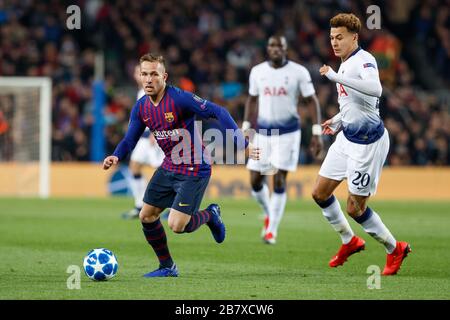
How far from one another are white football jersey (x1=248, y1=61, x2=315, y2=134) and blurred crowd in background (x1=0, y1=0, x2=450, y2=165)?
29.7 ft

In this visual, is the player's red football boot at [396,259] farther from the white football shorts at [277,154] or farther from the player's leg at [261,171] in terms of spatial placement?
the white football shorts at [277,154]

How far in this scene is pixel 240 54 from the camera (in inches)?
966

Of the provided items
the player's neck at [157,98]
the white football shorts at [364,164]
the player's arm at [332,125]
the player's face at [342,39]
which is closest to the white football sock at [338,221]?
the white football shorts at [364,164]

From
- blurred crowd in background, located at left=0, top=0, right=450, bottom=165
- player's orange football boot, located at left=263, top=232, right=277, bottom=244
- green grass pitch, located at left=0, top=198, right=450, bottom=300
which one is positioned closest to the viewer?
green grass pitch, located at left=0, top=198, right=450, bottom=300

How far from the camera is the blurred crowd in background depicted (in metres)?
22.6

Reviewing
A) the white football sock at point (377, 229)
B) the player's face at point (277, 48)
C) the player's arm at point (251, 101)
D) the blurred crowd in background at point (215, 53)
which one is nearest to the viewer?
the white football sock at point (377, 229)

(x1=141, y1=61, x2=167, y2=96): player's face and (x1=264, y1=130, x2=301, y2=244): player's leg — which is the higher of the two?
(x1=141, y1=61, x2=167, y2=96): player's face

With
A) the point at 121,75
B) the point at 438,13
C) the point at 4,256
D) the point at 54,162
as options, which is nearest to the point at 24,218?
the point at 4,256

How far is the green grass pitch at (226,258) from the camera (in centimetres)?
768

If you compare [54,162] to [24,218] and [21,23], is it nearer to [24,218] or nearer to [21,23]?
[21,23]

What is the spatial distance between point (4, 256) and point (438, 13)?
1850 centimetres

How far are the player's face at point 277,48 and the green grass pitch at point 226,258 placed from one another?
7.86 feet

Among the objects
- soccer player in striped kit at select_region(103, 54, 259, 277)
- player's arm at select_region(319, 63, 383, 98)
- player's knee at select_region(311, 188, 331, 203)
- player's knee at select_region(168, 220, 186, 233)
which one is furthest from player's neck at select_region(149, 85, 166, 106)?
player's knee at select_region(311, 188, 331, 203)

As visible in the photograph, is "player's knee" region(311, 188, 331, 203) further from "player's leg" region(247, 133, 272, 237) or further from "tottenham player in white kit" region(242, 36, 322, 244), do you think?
"player's leg" region(247, 133, 272, 237)
